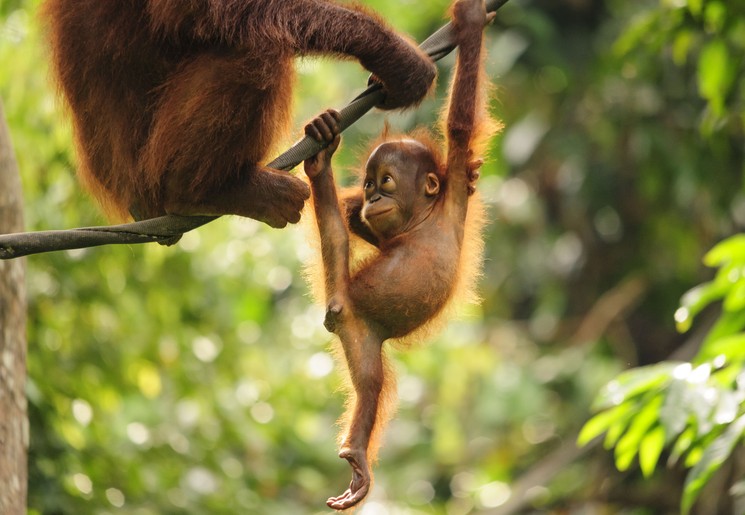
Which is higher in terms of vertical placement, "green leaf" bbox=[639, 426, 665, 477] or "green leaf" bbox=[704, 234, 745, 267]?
"green leaf" bbox=[704, 234, 745, 267]

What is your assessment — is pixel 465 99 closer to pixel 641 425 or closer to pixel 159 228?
pixel 159 228

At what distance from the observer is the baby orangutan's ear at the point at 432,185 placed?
4.14 metres

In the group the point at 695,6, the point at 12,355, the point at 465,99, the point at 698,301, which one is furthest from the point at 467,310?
the point at 12,355

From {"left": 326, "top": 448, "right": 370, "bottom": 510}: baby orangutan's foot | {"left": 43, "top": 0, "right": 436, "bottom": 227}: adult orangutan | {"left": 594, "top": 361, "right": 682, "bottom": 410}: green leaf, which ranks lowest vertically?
{"left": 594, "top": 361, "right": 682, "bottom": 410}: green leaf

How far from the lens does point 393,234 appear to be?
408cm

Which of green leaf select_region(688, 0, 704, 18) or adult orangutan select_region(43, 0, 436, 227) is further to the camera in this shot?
green leaf select_region(688, 0, 704, 18)

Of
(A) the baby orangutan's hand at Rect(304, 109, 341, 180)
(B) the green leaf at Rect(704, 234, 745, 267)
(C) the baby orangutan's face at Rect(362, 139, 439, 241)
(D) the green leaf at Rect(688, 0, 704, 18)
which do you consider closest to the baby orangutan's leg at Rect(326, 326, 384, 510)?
(C) the baby orangutan's face at Rect(362, 139, 439, 241)

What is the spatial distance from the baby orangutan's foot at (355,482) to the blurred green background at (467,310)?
146cm

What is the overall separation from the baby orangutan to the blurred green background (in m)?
0.50

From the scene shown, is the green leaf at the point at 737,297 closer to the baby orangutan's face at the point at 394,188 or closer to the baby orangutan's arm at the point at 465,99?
the baby orangutan's arm at the point at 465,99

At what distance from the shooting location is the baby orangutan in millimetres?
3701

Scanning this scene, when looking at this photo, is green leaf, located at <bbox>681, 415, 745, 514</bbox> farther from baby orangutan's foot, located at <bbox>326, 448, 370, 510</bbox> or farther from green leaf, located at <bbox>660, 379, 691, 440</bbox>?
baby orangutan's foot, located at <bbox>326, 448, 370, 510</bbox>

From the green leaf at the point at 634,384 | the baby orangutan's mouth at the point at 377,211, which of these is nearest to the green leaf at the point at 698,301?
the green leaf at the point at 634,384

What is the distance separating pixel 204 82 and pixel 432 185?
949mm
